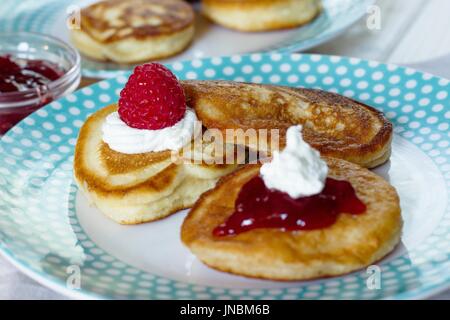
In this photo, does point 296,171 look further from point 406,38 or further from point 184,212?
point 406,38

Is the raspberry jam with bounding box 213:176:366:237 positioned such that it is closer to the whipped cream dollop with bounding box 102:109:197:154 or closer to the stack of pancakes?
the stack of pancakes

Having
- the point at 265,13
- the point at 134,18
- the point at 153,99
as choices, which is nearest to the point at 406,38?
the point at 265,13

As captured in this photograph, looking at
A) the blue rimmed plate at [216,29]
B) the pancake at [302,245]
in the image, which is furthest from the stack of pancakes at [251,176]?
the blue rimmed plate at [216,29]

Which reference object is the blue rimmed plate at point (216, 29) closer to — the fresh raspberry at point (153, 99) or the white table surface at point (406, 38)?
the white table surface at point (406, 38)

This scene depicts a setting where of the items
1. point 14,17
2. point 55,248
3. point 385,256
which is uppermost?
point 385,256
